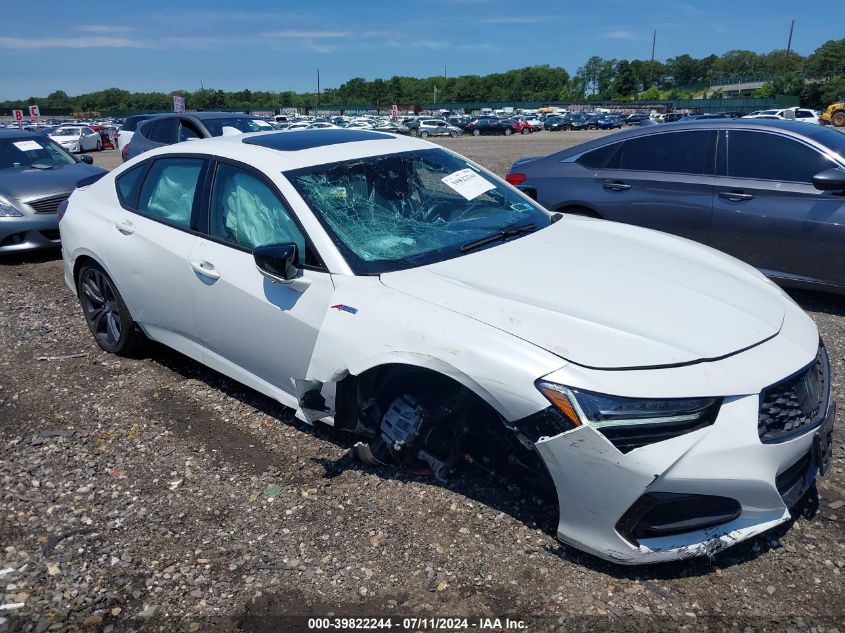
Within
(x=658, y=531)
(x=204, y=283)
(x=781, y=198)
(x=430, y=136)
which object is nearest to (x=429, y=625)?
(x=658, y=531)

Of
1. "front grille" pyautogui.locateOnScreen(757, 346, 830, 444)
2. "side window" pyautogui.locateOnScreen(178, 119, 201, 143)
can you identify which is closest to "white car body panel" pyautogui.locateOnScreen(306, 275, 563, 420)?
"front grille" pyautogui.locateOnScreen(757, 346, 830, 444)

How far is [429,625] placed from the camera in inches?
98.2

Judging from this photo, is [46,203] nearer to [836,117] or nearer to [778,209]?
[778,209]

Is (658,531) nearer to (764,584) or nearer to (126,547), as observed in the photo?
(764,584)

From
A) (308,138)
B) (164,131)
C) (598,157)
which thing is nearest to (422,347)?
(308,138)

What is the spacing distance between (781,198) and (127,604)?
17.3 ft

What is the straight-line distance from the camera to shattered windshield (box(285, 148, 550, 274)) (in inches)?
132

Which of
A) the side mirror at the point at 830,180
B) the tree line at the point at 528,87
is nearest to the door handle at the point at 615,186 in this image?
the side mirror at the point at 830,180

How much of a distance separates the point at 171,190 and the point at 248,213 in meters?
0.81

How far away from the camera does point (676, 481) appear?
2402 millimetres

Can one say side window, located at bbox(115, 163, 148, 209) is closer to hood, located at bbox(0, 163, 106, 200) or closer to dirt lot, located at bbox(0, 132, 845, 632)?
dirt lot, located at bbox(0, 132, 845, 632)

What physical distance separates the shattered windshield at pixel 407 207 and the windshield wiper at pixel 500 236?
0.07ft

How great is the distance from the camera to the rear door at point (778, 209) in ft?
17.3

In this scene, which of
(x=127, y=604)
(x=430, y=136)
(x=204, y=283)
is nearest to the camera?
(x=127, y=604)
